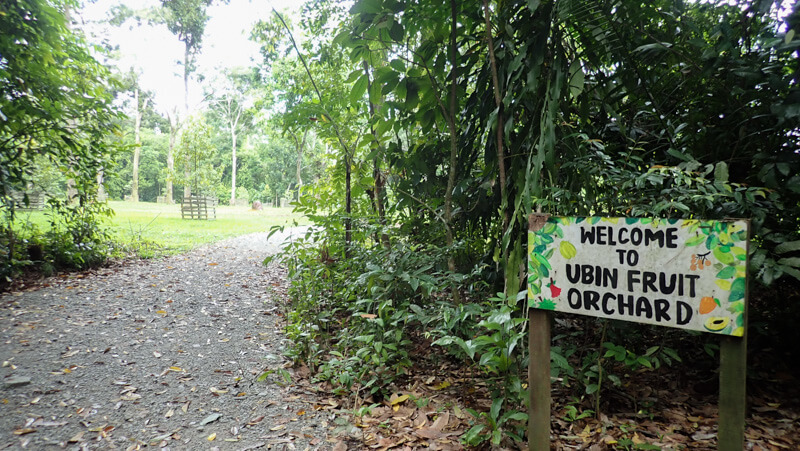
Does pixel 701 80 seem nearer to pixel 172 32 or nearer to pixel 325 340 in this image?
pixel 325 340

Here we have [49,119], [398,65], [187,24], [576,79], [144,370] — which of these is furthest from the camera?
[187,24]

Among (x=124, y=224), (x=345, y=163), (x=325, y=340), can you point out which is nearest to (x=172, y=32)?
(x=124, y=224)

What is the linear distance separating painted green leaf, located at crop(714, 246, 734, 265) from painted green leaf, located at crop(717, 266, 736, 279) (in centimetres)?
2

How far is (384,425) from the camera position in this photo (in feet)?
7.82

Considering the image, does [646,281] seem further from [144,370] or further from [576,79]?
[144,370]

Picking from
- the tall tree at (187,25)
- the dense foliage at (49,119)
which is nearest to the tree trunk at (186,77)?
the tall tree at (187,25)

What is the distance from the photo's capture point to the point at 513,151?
248 centimetres

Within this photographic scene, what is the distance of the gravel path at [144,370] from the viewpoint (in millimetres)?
2381

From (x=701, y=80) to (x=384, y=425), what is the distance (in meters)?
2.76

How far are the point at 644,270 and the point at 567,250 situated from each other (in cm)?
28

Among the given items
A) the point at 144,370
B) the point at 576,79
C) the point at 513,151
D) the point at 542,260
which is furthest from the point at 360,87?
the point at 144,370

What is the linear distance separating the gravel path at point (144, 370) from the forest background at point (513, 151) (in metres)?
0.49

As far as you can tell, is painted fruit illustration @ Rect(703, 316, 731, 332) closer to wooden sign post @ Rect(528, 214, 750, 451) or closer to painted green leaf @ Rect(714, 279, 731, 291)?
wooden sign post @ Rect(528, 214, 750, 451)

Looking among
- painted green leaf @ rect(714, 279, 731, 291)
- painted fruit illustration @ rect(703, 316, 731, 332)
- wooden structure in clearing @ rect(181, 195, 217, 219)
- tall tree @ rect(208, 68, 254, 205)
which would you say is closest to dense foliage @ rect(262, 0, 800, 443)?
painted green leaf @ rect(714, 279, 731, 291)
